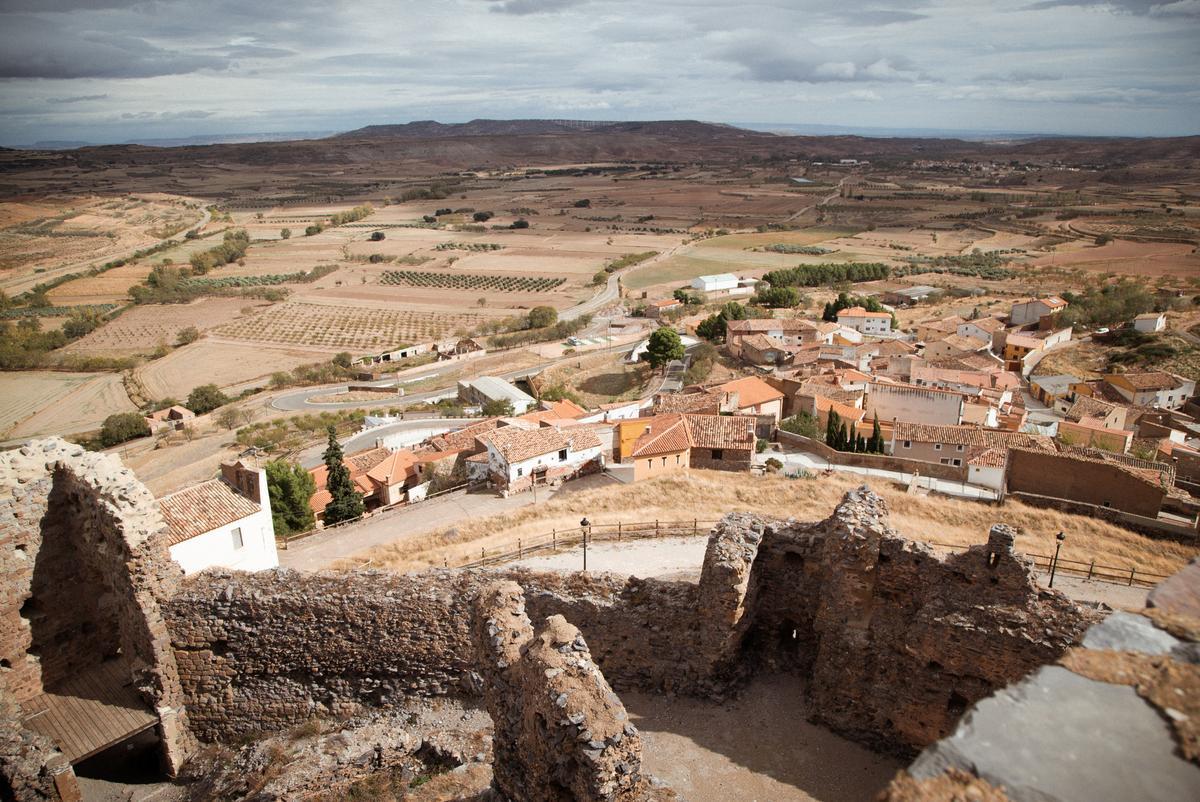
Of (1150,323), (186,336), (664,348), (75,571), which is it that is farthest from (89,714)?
(186,336)

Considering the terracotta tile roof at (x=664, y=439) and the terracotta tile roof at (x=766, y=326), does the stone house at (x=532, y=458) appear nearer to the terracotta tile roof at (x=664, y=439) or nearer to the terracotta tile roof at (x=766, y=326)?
the terracotta tile roof at (x=664, y=439)

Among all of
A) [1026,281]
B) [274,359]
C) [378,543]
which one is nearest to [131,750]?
[378,543]

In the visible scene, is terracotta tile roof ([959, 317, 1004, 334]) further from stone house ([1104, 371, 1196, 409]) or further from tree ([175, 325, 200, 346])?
tree ([175, 325, 200, 346])

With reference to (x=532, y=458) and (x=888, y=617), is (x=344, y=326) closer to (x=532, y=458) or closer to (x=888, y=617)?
(x=532, y=458)

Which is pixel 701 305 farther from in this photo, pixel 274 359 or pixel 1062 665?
pixel 1062 665

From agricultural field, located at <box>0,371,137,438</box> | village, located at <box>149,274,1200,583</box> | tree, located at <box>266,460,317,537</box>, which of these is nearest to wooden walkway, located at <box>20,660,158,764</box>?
village, located at <box>149,274,1200,583</box>

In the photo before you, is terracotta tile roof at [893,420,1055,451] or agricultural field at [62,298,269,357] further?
agricultural field at [62,298,269,357]

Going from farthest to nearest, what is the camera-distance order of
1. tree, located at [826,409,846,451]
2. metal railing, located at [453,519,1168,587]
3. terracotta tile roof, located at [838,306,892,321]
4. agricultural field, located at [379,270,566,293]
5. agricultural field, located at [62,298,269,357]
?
1. agricultural field, located at [379,270,566,293]
2. agricultural field, located at [62,298,269,357]
3. terracotta tile roof, located at [838,306,892,321]
4. tree, located at [826,409,846,451]
5. metal railing, located at [453,519,1168,587]
